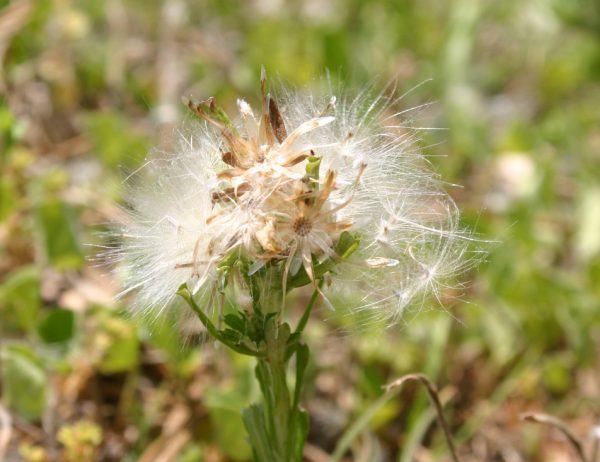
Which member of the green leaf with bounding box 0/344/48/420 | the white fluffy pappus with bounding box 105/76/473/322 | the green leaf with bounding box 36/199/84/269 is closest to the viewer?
the white fluffy pappus with bounding box 105/76/473/322

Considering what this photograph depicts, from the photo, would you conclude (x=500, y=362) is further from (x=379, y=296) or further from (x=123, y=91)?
(x=123, y=91)

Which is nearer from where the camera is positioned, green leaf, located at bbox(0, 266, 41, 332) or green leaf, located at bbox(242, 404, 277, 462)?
green leaf, located at bbox(242, 404, 277, 462)

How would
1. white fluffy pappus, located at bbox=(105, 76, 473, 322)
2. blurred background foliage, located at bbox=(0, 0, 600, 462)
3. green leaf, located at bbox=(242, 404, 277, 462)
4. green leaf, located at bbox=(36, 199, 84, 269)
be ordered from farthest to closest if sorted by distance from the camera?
green leaf, located at bbox=(36, 199, 84, 269)
blurred background foliage, located at bbox=(0, 0, 600, 462)
green leaf, located at bbox=(242, 404, 277, 462)
white fluffy pappus, located at bbox=(105, 76, 473, 322)

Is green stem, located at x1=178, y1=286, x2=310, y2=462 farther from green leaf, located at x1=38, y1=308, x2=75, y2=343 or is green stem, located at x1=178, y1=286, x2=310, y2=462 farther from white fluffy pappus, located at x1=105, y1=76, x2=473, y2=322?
green leaf, located at x1=38, y1=308, x2=75, y2=343

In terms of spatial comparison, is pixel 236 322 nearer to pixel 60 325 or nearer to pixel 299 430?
pixel 299 430

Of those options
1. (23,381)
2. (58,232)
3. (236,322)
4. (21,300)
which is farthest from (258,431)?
(58,232)

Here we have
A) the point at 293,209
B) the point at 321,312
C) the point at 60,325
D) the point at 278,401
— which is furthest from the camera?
the point at 321,312

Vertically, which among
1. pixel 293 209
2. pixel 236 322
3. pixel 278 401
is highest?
pixel 293 209

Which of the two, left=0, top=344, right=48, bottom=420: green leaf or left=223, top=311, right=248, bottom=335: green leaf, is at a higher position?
left=223, top=311, right=248, bottom=335: green leaf

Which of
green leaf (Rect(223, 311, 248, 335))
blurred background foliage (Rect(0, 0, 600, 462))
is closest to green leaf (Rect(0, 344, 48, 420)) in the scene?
blurred background foliage (Rect(0, 0, 600, 462))
